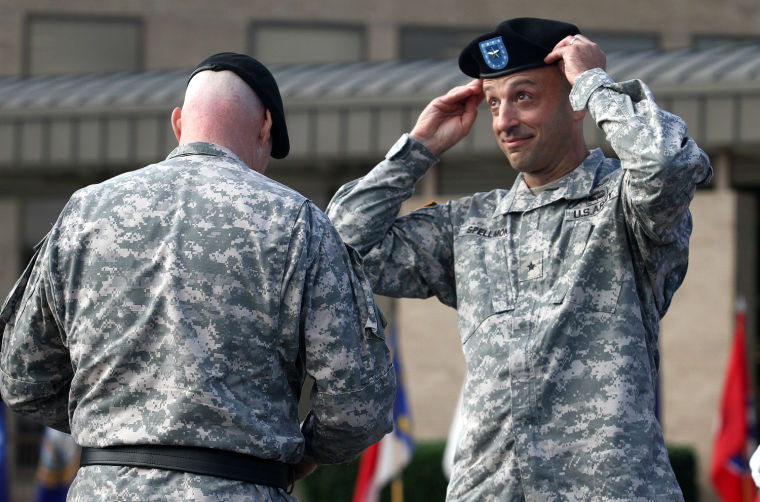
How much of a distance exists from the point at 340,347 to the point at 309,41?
1556cm

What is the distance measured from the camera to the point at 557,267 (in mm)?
3338

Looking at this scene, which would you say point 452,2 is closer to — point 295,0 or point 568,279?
point 295,0

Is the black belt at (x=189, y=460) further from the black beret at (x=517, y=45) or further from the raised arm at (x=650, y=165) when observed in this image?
the black beret at (x=517, y=45)

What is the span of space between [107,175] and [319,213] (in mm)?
10658

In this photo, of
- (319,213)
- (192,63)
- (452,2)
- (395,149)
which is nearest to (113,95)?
(192,63)

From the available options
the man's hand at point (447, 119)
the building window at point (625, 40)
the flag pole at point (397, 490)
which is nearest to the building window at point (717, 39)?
the building window at point (625, 40)

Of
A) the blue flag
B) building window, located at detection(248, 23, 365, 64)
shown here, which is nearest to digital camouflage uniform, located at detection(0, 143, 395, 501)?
the blue flag

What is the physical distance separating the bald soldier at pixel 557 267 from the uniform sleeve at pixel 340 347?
1.67 ft

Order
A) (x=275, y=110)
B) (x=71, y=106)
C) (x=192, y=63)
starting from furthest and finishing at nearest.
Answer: (x=192, y=63) → (x=71, y=106) → (x=275, y=110)

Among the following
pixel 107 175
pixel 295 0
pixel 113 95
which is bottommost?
pixel 107 175

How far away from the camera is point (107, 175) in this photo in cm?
1311

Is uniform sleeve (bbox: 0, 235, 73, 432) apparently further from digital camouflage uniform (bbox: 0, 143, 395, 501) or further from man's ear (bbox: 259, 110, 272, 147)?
man's ear (bbox: 259, 110, 272, 147)

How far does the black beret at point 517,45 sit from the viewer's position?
3.51 meters

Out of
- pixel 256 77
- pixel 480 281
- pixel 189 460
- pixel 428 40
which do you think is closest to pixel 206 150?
pixel 256 77
